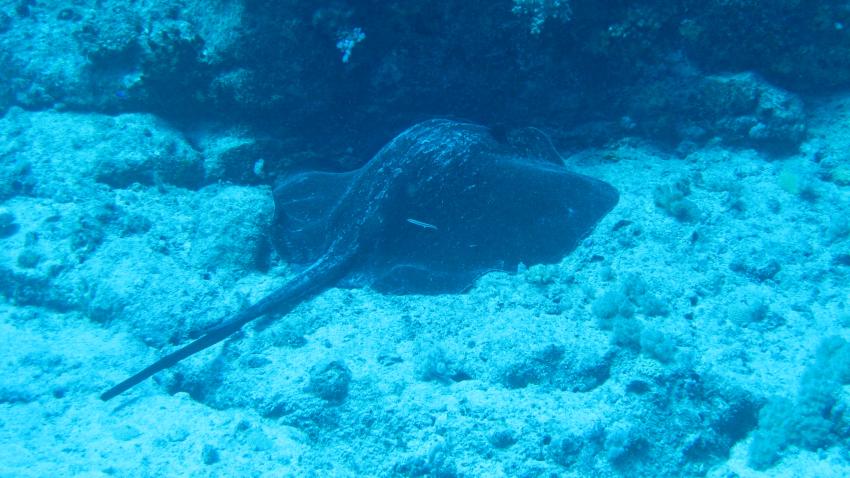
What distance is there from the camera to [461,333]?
418 cm

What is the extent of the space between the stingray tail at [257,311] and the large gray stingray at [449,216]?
0.03 meters

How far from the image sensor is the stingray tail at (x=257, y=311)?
3.86m

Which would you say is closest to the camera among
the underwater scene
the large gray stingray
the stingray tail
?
the underwater scene

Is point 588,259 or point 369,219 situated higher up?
point 369,219

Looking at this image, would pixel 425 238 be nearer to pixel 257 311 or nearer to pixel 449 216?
pixel 449 216

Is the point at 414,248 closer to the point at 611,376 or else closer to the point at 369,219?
the point at 369,219

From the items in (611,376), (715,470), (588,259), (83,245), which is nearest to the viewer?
(715,470)

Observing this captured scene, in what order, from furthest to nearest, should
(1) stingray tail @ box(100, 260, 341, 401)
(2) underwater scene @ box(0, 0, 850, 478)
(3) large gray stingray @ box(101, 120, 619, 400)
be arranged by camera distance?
(3) large gray stingray @ box(101, 120, 619, 400) → (1) stingray tail @ box(100, 260, 341, 401) → (2) underwater scene @ box(0, 0, 850, 478)

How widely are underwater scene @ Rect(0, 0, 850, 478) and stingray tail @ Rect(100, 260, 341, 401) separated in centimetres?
3

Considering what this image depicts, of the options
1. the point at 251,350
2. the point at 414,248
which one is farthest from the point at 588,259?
the point at 251,350

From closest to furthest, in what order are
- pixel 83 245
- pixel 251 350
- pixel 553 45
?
pixel 251 350, pixel 83 245, pixel 553 45

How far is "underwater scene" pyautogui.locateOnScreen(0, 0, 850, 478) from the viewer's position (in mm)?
3471

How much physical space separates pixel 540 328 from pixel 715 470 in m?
1.60

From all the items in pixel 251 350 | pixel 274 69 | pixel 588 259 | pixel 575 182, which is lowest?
pixel 251 350
